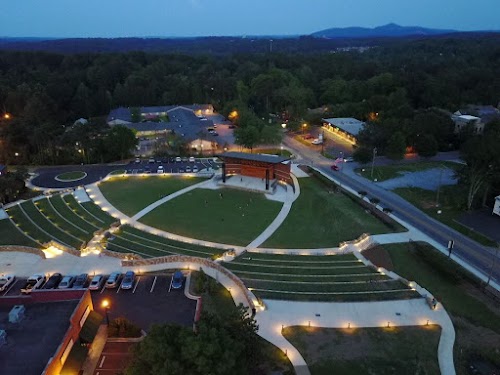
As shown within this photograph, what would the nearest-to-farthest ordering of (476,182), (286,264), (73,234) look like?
(286,264) < (73,234) < (476,182)

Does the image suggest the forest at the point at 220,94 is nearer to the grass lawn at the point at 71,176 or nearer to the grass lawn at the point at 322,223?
the grass lawn at the point at 71,176

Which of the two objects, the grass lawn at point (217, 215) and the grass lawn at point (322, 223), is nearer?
the grass lawn at point (322, 223)

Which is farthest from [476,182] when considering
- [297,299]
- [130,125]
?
[130,125]

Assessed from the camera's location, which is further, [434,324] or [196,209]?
[196,209]

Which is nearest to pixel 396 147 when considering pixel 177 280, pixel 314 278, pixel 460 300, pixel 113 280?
pixel 460 300

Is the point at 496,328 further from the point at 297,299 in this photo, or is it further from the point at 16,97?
the point at 16,97

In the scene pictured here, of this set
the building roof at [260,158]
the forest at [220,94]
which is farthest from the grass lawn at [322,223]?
the forest at [220,94]
